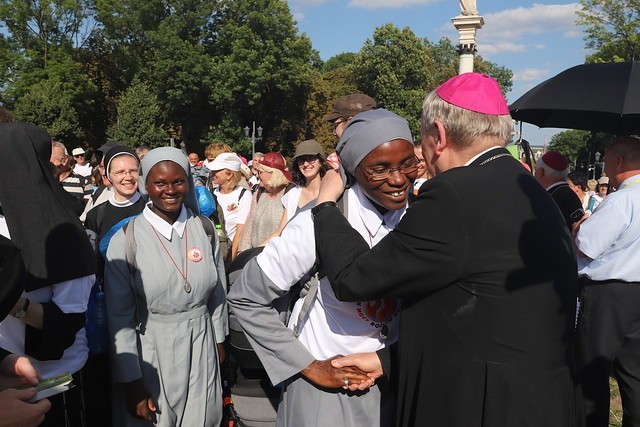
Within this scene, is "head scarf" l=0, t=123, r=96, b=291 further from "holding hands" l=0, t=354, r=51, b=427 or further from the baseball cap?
the baseball cap

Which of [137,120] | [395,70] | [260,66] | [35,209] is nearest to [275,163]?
[35,209]

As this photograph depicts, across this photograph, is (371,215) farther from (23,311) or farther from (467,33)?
(467,33)

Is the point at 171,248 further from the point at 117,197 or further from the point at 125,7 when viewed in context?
the point at 125,7

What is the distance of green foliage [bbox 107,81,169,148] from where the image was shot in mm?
37938

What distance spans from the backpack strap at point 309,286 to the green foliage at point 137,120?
1466 inches

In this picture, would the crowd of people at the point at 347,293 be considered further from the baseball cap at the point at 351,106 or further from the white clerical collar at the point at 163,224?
the baseball cap at the point at 351,106

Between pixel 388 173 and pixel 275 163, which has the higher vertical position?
pixel 275 163

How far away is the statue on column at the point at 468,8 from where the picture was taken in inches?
980

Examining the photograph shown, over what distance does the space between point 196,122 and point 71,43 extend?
1062 cm

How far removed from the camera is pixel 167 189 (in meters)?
3.34

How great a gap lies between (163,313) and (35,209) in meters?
1.09

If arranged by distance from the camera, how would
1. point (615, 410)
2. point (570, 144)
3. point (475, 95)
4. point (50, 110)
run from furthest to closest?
1. point (570, 144)
2. point (50, 110)
3. point (615, 410)
4. point (475, 95)

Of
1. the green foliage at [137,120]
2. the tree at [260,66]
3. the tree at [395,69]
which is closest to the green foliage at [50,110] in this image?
the green foliage at [137,120]

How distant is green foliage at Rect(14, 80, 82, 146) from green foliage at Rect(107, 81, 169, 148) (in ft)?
9.64
